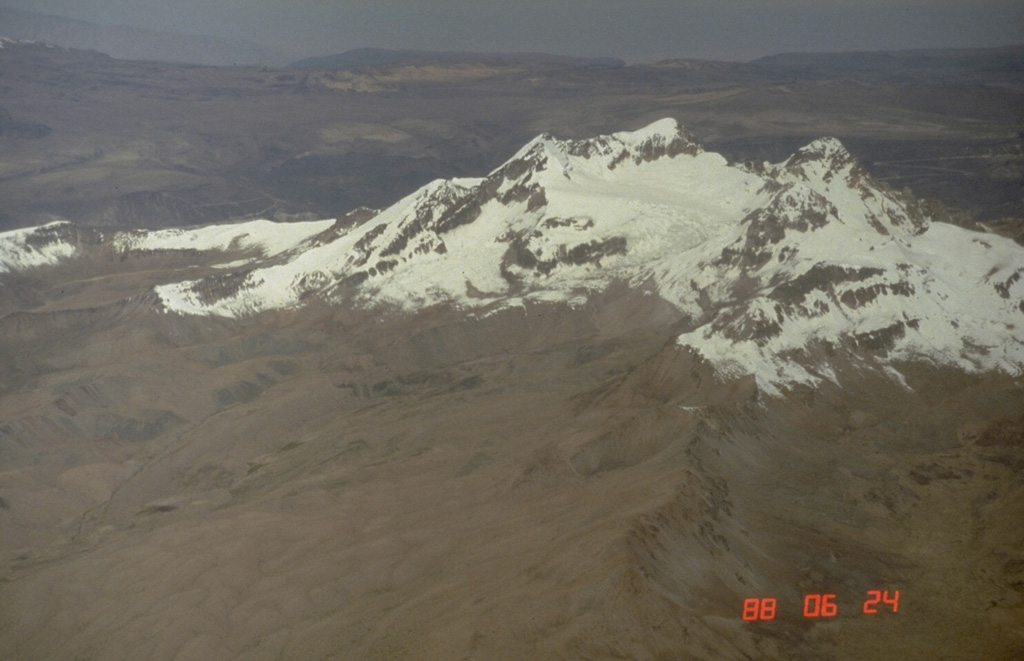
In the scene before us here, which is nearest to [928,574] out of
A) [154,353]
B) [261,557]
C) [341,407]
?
[261,557]

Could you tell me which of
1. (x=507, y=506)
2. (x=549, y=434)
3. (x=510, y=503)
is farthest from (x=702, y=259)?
(x=507, y=506)

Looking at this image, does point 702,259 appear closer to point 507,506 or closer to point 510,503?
point 510,503

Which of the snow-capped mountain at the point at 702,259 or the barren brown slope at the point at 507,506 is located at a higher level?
the snow-capped mountain at the point at 702,259

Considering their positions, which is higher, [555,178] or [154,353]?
[555,178]

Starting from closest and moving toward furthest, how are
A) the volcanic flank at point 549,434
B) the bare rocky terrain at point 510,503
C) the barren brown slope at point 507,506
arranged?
the barren brown slope at point 507,506
the bare rocky terrain at point 510,503
the volcanic flank at point 549,434

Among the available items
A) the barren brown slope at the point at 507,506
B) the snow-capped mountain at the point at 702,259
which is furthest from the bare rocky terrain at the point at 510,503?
the snow-capped mountain at the point at 702,259

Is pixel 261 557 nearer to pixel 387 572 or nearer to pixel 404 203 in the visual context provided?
pixel 387 572

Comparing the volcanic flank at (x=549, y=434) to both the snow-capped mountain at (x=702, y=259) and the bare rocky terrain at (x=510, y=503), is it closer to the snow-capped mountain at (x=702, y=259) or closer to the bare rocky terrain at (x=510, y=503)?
the bare rocky terrain at (x=510, y=503)
